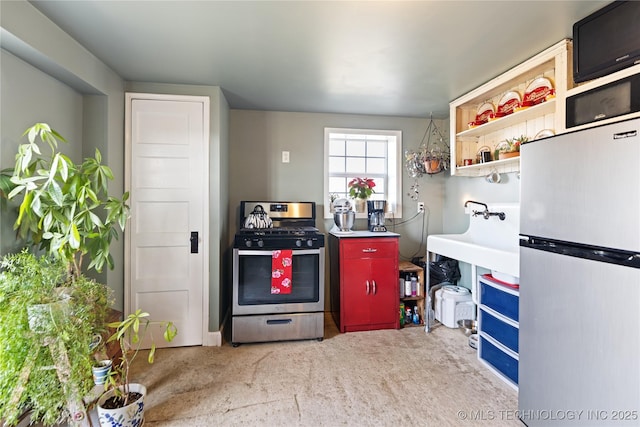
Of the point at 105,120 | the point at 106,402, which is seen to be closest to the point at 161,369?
the point at 106,402

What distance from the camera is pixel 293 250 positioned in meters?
2.74

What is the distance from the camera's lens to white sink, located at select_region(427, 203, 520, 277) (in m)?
2.00

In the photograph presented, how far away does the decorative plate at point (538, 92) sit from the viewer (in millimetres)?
2072

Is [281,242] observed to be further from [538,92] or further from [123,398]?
[538,92]

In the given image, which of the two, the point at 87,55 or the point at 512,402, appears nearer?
the point at 512,402

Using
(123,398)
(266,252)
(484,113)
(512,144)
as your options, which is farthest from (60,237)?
(484,113)

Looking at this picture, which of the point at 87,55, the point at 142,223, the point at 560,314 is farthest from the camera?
the point at 142,223

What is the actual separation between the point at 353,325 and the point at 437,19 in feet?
8.18

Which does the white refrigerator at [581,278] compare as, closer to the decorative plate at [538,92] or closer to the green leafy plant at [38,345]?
the decorative plate at [538,92]

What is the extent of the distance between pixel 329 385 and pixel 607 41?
8.24 feet

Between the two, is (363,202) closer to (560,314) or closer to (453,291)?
(453,291)

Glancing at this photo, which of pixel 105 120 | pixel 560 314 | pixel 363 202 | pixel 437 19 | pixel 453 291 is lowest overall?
pixel 453 291

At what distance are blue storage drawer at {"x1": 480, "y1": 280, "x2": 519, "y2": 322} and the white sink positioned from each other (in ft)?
0.64

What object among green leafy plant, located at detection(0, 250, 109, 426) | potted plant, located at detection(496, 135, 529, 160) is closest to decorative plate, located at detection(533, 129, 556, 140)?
potted plant, located at detection(496, 135, 529, 160)
